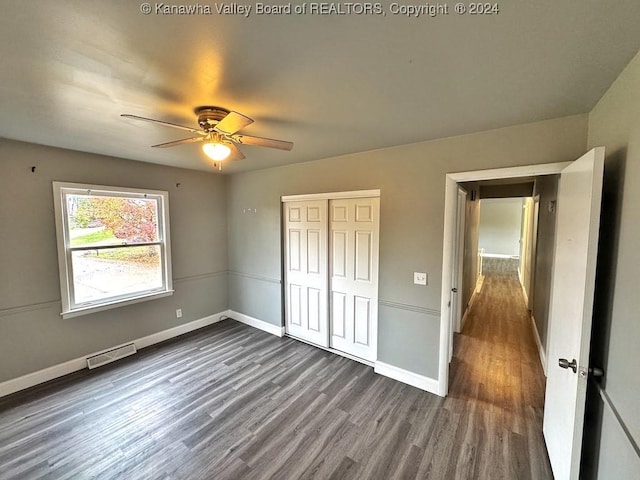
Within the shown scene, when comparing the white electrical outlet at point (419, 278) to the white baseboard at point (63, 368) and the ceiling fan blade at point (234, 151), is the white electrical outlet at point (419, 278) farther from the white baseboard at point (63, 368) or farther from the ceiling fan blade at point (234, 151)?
the white baseboard at point (63, 368)

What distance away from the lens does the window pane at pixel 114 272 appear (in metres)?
3.07

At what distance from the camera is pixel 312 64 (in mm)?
1300

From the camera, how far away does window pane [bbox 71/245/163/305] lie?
307 cm

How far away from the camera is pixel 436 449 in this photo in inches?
78.9

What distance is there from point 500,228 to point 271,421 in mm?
11889

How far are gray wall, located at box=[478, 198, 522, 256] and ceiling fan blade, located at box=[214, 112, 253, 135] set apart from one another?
1128 centimetres

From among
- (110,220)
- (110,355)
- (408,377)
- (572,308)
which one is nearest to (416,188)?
(572,308)

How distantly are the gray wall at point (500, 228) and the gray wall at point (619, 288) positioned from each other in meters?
10.3

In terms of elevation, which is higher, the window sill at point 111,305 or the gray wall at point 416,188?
the gray wall at point 416,188

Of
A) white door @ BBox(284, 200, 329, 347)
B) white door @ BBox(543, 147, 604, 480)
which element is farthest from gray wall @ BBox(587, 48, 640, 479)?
white door @ BBox(284, 200, 329, 347)

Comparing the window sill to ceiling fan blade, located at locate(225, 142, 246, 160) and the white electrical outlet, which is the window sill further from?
the white electrical outlet

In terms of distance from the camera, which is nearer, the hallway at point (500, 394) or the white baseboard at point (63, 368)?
the hallway at point (500, 394)

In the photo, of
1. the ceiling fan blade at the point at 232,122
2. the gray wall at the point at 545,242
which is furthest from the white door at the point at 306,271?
the gray wall at the point at 545,242

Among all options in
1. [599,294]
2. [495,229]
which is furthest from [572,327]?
[495,229]
